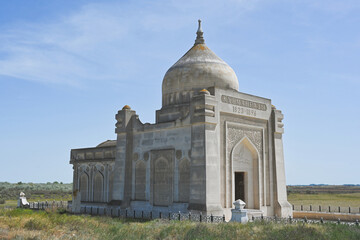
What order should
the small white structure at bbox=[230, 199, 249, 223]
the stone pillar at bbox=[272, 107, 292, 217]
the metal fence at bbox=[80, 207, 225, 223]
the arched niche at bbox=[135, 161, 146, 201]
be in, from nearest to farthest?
the small white structure at bbox=[230, 199, 249, 223] → the metal fence at bbox=[80, 207, 225, 223] → the arched niche at bbox=[135, 161, 146, 201] → the stone pillar at bbox=[272, 107, 292, 217]

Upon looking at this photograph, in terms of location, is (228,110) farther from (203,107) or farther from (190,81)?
(190,81)

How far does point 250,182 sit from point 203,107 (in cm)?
593

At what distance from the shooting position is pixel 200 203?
1825cm

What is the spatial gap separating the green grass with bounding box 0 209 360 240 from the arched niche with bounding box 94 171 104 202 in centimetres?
1123

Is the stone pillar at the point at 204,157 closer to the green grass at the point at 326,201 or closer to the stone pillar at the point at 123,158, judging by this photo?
the stone pillar at the point at 123,158

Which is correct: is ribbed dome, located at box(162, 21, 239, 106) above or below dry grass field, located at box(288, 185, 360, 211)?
above

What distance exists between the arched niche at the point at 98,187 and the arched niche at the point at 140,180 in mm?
5493

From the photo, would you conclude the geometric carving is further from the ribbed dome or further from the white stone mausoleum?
the ribbed dome

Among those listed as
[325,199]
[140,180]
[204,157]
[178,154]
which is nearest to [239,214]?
[204,157]

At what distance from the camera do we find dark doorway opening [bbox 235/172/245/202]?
22.1 m

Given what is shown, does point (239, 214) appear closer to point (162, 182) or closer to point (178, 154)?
point (178, 154)

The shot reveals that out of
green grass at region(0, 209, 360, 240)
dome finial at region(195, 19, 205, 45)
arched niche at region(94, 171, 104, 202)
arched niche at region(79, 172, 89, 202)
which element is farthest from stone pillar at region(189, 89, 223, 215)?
arched niche at region(79, 172, 89, 202)

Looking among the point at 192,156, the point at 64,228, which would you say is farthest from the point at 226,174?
the point at 64,228

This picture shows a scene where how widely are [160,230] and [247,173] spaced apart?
885 cm
